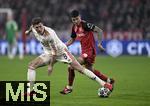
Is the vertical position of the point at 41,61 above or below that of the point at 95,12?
below

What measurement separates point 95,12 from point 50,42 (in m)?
21.2

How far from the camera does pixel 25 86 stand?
45.3ft

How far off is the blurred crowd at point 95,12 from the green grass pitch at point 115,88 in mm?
7350

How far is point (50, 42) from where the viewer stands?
42.3ft

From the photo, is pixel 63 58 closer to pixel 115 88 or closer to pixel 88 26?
pixel 88 26

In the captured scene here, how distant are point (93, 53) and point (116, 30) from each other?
18472 mm

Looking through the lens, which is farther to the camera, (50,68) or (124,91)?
(124,91)

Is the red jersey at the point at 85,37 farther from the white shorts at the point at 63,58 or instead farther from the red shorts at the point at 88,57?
the white shorts at the point at 63,58

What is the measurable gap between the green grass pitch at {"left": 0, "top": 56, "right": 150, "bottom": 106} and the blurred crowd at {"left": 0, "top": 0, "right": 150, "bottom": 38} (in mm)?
7350

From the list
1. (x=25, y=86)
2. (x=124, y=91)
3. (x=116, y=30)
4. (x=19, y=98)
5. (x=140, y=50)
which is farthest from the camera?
(x=116, y=30)

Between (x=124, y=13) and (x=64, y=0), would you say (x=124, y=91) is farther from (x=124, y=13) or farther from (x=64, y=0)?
(x=64, y=0)

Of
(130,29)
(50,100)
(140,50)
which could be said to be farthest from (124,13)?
(50,100)
